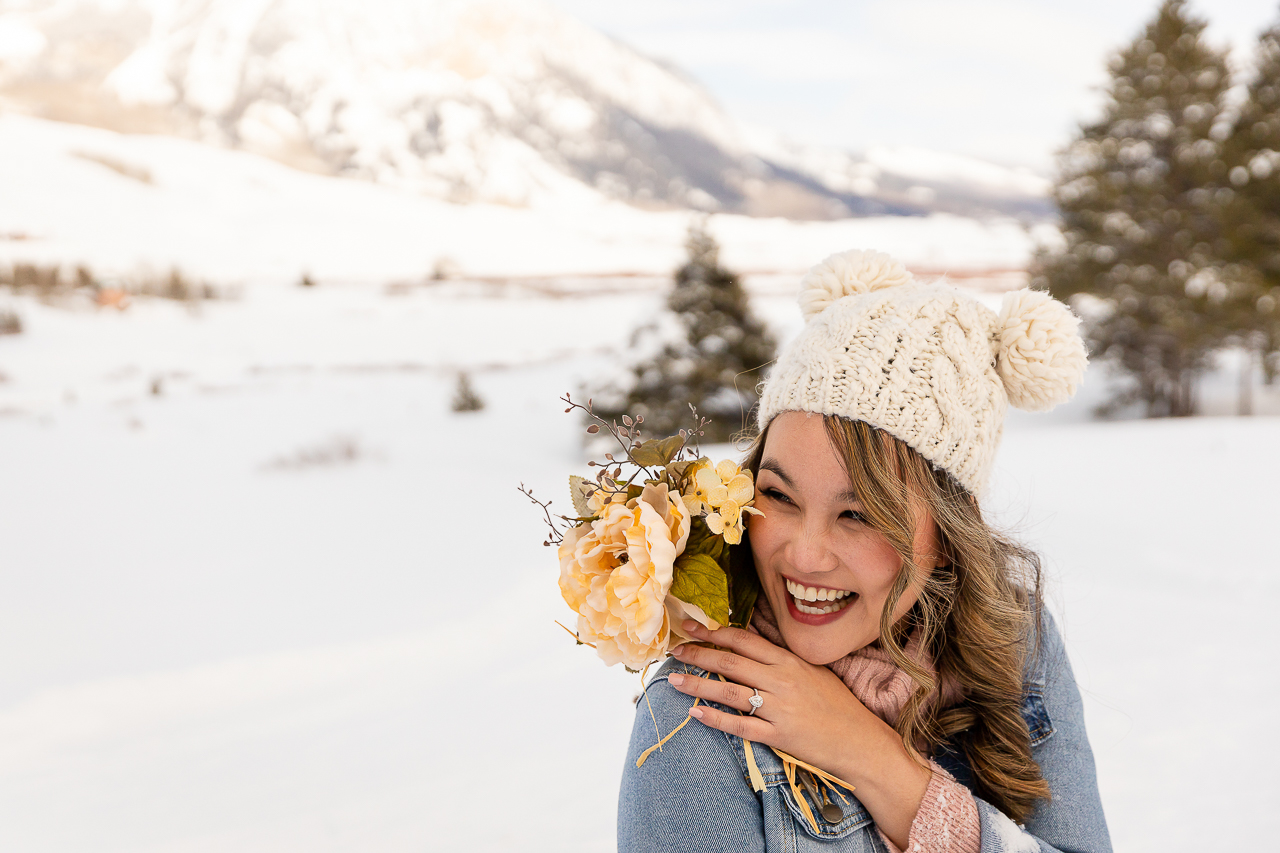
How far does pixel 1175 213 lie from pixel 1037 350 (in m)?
11.6

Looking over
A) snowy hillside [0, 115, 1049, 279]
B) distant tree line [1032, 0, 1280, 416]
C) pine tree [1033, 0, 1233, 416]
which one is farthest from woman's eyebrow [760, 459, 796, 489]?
distant tree line [1032, 0, 1280, 416]

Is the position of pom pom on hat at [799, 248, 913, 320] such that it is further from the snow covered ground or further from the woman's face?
the snow covered ground

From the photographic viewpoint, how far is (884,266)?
1271mm

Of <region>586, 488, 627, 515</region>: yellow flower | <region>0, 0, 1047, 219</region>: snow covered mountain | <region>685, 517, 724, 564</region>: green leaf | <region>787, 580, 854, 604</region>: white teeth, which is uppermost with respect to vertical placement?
<region>0, 0, 1047, 219</region>: snow covered mountain

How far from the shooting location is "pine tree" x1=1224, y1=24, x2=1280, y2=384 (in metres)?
9.66

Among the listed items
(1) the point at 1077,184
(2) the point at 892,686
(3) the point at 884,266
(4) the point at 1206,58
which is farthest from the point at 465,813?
(4) the point at 1206,58

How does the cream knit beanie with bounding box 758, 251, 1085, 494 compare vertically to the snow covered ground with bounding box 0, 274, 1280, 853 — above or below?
above

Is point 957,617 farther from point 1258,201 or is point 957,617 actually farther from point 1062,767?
point 1258,201

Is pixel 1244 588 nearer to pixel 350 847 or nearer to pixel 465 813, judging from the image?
pixel 465 813

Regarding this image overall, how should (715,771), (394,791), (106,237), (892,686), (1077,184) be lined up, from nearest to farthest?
(715,771) < (892,686) < (394,791) < (106,237) < (1077,184)

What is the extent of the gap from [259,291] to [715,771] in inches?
257

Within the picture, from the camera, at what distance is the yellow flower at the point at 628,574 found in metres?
0.89

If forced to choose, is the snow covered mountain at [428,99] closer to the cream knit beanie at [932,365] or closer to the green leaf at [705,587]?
the cream knit beanie at [932,365]

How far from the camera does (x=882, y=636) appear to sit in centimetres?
111
